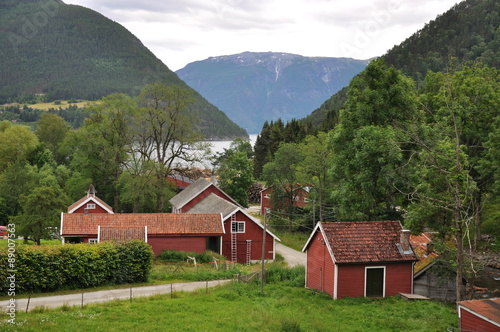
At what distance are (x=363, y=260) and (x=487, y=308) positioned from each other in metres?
9.57

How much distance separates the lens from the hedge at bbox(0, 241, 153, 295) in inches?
1132

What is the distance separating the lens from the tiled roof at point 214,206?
48281 millimetres

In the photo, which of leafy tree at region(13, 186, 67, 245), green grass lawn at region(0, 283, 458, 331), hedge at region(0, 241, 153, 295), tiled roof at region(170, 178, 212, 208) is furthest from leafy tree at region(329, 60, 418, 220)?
leafy tree at region(13, 186, 67, 245)

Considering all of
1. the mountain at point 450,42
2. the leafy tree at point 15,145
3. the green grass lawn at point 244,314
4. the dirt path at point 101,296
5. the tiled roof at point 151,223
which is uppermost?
the mountain at point 450,42

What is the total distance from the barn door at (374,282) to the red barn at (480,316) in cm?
891

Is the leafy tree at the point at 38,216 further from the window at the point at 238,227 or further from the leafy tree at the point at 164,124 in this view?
the window at the point at 238,227

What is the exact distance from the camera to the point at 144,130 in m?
62.5

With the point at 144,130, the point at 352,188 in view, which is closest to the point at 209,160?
the point at 144,130

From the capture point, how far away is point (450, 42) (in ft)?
444

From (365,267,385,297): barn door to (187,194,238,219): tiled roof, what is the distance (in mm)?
19114

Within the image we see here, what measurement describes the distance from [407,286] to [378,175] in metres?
8.24

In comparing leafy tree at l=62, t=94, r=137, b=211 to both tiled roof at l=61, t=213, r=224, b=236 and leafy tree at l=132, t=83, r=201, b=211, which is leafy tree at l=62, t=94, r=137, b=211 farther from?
tiled roof at l=61, t=213, r=224, b=236

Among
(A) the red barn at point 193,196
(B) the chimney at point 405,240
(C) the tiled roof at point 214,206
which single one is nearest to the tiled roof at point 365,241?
(B) the chimney at point 405,240

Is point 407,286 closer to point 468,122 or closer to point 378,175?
point 378,175
